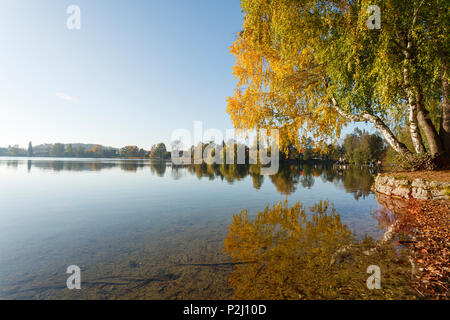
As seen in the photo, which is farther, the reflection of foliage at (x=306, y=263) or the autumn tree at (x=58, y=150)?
the autumn tree at (x=58, y=150)

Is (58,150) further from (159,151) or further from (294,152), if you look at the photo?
(294,152)

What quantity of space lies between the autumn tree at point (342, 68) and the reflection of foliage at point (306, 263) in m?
7.15

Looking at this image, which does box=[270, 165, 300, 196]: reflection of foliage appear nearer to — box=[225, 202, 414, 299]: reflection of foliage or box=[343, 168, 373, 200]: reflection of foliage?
box=[343, 168, 373, 200]: reflection of foliage

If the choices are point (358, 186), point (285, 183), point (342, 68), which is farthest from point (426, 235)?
point (285, 183)

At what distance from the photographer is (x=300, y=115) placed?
1224 centimetres

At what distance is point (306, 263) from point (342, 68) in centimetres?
959

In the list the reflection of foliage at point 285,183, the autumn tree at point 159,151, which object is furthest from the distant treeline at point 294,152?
the reflection of foliage at point 285,183

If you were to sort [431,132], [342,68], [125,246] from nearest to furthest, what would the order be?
[125,246] → [342,68] → [431,132]

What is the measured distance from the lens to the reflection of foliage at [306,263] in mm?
2617

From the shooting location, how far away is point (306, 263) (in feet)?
10.9

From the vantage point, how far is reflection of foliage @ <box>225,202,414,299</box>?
262 cm

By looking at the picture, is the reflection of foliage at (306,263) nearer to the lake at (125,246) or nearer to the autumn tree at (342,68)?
the lake at (125,246)

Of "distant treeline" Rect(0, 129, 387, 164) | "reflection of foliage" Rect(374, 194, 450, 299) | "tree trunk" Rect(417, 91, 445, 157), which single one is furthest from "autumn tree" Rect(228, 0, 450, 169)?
"distant treeline" Rect(0, 129, 387, 164)
